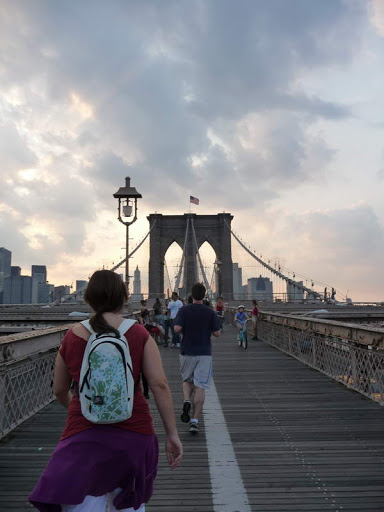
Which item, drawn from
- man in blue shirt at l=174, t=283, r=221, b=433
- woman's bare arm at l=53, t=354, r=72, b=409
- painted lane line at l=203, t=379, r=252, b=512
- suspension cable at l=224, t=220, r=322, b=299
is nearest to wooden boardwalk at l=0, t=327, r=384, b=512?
painted lane line at l=203, t=379, r=252, b=512

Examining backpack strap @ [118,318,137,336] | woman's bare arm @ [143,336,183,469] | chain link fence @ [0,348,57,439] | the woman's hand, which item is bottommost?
chain link fence @ [0,348,57,439]

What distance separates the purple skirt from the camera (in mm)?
1691

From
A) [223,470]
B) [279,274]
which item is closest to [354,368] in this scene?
[223,470]

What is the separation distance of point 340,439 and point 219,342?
34.1 ft

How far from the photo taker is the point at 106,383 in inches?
69.4

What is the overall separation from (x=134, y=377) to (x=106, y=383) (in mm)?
205

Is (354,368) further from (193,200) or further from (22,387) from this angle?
(193,200)

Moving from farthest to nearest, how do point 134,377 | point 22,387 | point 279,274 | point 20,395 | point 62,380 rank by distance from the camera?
point 279,274 → point 22,387 → point 20,395 → point 62,380 → point 134,377

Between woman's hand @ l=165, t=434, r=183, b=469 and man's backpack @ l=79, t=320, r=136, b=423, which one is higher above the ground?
man's backpack @ l=79, t=320, r=136, b=423

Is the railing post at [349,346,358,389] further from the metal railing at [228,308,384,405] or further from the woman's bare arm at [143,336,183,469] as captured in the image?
the woman's bare arm at [143,336,183,469]

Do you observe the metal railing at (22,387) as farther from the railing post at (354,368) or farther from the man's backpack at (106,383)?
the railing post at (354,368)

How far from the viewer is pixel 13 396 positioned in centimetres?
495

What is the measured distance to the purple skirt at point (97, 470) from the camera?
5.55 ft

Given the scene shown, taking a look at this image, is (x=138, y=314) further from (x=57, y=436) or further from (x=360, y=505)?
(x=360, y=505)
